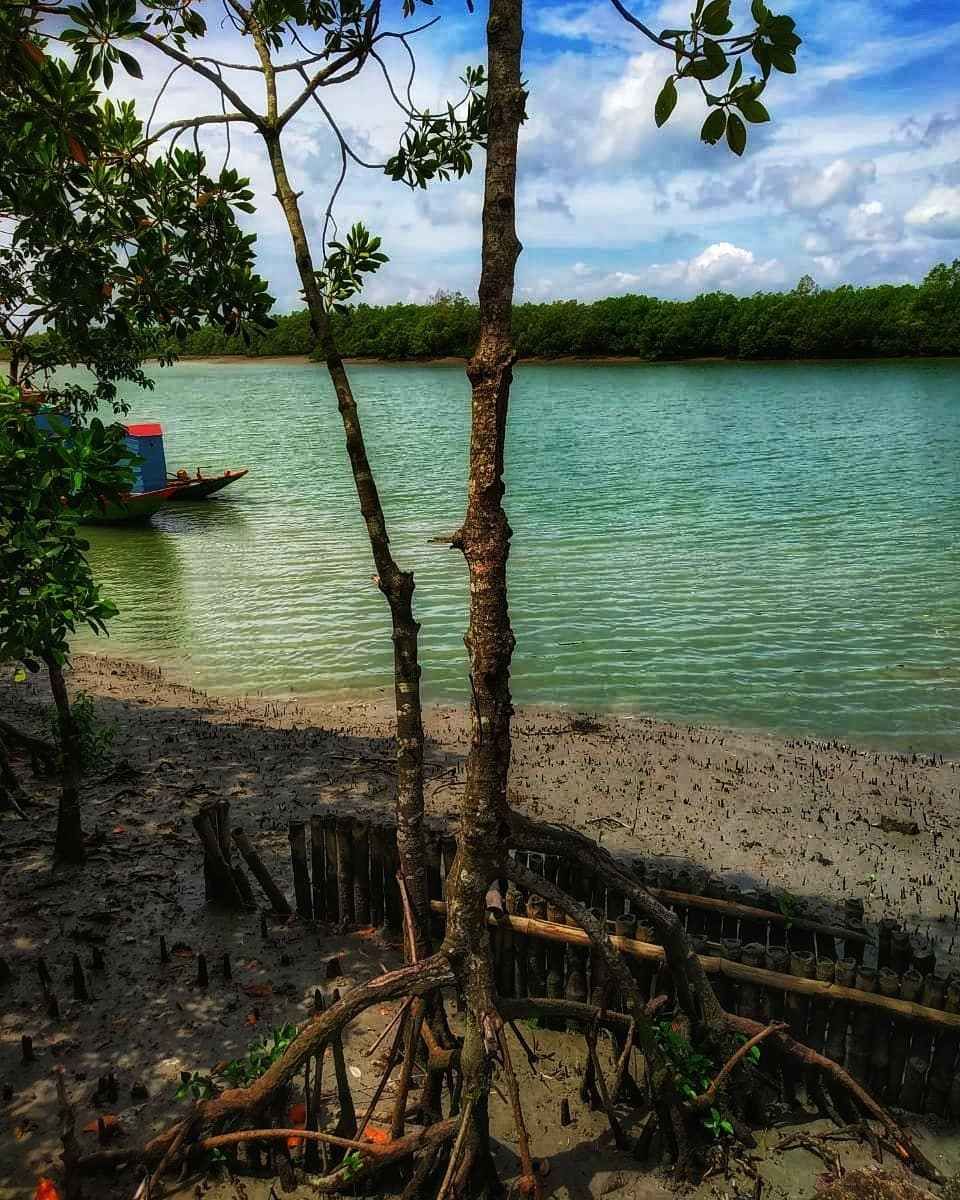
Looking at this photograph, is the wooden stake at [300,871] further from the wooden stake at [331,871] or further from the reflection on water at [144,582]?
the reflection on water at [144,582]

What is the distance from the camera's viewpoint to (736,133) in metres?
3.43

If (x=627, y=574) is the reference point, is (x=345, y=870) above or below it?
above

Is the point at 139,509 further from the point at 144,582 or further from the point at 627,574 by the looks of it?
the point at 627,574

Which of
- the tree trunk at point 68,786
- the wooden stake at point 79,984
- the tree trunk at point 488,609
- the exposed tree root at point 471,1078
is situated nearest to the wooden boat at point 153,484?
the tree trunk at point 68,786

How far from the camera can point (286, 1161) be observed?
4.82 metres

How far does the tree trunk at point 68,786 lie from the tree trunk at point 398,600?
3196 millimetres

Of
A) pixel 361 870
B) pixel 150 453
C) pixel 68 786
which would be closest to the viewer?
pixel 361 870

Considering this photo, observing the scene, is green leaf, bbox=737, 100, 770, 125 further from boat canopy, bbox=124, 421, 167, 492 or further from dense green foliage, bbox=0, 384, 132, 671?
boat canopy, bbox=124, 421, 167, 492

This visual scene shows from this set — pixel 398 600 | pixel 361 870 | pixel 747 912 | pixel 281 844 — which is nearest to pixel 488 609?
pixel 398 600

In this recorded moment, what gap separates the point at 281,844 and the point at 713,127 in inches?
281

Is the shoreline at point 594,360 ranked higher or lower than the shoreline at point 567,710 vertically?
higher

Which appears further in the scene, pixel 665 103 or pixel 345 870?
pixel 345 870

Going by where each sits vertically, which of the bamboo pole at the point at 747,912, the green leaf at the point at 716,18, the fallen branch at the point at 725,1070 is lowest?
the fallen branch at the point at 725,1070

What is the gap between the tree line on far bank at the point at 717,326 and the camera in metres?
92.6
